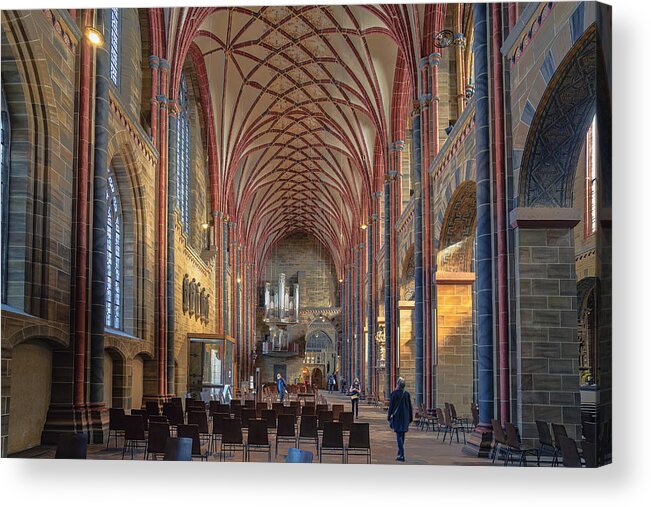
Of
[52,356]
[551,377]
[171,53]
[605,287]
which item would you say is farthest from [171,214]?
[605,287]

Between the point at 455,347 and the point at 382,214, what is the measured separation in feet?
51.7

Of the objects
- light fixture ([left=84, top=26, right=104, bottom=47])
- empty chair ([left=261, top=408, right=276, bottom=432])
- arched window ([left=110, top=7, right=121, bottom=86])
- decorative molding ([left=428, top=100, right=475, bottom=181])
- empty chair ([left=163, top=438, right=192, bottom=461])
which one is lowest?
empty chair ([left=261, top=408, right=276, bottom=432])

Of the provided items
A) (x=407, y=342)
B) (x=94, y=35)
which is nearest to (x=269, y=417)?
(x=94, y=35)

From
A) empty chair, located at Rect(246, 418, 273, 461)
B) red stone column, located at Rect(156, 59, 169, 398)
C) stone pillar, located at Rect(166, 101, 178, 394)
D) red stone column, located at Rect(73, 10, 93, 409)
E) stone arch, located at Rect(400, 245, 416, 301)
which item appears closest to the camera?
empty chair, located at Rect(246, 418, 273, 461)

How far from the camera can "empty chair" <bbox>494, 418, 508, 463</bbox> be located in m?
10.8

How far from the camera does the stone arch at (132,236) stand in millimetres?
18141

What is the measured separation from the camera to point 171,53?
70.1 feet

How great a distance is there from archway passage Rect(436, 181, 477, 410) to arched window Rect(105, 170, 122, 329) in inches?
313

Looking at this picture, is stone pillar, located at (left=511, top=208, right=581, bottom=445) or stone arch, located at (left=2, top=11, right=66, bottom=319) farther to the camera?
stone arch, located at (left=2, top=11, right=66, bottom=319)

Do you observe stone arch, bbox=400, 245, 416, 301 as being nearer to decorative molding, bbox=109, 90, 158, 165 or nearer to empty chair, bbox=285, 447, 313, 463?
decorative molding, bbox=109, 90, 158, 165

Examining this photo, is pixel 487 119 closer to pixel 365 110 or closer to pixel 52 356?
pixel 52 356

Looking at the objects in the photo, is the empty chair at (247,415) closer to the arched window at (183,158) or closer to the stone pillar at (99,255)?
the stone pillar at (99,255)

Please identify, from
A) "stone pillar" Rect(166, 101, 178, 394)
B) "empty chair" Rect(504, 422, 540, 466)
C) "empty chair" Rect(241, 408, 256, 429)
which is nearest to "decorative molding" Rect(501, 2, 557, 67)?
"empty chair" Rect(504, 422, 540, 466)

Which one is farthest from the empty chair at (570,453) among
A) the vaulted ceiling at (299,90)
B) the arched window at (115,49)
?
the vaulted ceiling at (299,90)
